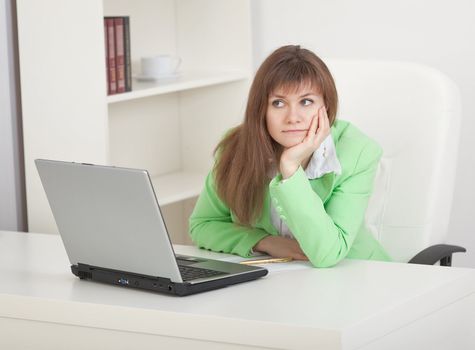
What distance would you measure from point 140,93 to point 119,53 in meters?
0.14

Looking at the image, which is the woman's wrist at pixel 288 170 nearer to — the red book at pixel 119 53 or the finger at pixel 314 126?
the finger at pixel 314 126

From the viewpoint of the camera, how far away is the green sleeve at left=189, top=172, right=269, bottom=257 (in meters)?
Answer: 2.23

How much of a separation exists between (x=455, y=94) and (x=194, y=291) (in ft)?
3.17

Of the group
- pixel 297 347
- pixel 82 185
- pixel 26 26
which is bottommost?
pixel 297 347

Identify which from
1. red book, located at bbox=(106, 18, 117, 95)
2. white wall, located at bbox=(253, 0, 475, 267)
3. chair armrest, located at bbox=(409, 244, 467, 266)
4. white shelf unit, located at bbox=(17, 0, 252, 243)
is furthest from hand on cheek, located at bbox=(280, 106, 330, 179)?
white wall, located at bbox=(253, 0, 475, 267)

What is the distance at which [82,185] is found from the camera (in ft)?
6.11

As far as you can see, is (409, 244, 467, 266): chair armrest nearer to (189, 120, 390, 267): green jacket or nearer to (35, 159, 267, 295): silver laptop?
(189, 120, 390, 267): green jacket

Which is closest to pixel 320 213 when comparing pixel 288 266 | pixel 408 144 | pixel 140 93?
pixel 288 266

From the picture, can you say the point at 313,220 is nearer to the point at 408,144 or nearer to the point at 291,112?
the point at 291,112

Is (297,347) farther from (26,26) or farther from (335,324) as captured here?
(26,26)

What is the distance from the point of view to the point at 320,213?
2.03m

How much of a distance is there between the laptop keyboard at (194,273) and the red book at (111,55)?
3.69 feet

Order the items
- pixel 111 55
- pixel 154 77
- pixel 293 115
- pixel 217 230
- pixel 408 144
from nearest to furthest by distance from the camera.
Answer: pixel 293 115 < pixel 217 230 < pixel 408 144 < pixel 111 55 < pixel 154 77

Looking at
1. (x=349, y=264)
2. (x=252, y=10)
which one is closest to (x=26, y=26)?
(x=252, y=10)
